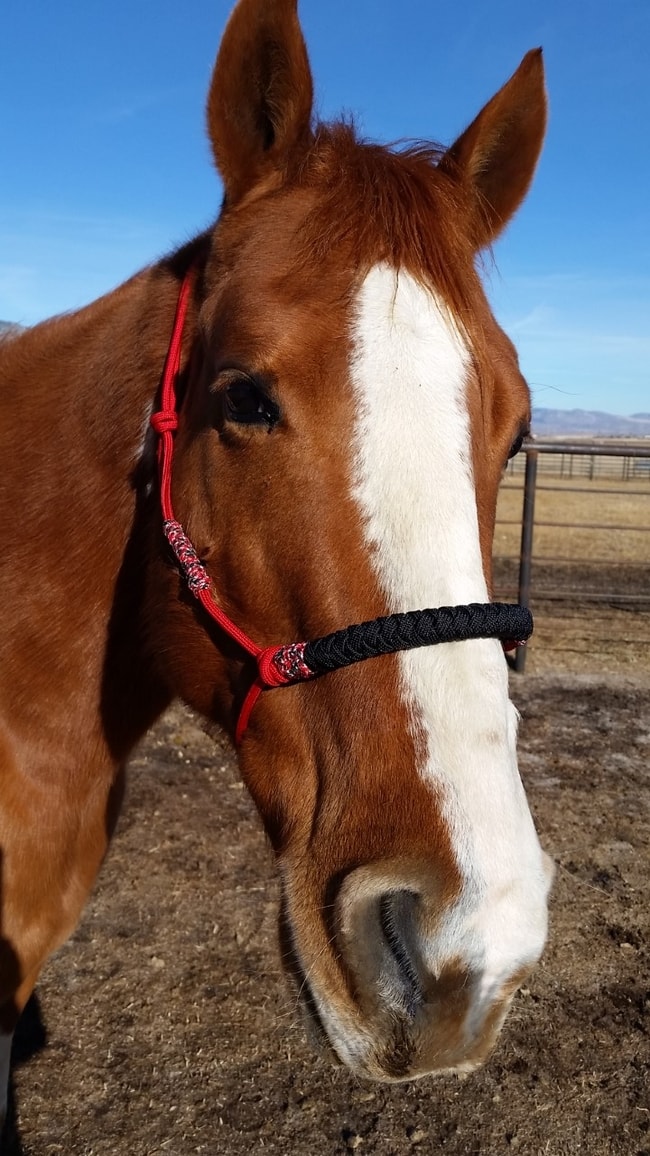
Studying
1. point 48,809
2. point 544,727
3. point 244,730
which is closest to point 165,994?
point 48,809

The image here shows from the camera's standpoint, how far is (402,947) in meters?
1.22


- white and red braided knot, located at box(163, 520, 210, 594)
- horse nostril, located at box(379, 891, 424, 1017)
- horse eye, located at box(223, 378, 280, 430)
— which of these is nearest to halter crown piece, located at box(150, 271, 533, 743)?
white and red braided knot, located at box(163, 520, 210, 594)

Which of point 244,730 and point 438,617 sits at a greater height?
point 438,617

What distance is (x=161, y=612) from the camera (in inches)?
67.8

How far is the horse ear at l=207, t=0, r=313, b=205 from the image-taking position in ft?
5.03

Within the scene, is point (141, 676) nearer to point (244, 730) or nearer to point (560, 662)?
point (244, 730)

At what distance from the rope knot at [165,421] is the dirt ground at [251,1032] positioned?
807mm

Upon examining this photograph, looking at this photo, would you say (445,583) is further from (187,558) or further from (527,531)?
(527,531)

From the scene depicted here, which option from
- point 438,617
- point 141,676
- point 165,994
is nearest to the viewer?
point 438,617

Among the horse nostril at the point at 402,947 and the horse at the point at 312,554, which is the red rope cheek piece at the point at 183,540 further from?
the horse nostril at the point at 402,947

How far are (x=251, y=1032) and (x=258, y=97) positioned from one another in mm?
3392

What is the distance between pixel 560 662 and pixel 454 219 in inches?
264

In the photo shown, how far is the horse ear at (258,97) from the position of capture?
153 centimetres

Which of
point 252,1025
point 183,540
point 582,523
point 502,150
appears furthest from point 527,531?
point 582,523
